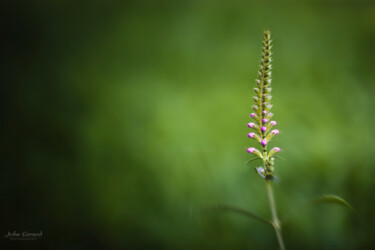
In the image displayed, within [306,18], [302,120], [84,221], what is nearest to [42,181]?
[84,221]

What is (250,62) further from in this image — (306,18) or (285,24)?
(306,18)

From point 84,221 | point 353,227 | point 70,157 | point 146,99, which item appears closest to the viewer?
point 353,227

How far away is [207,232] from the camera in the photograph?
4.44 feet

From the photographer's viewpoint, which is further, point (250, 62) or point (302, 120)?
point (250, 62)

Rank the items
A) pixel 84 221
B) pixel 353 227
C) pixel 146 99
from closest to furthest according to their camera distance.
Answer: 1. pixel 353 227
2. pixel 84 221
3. pixel 146 99

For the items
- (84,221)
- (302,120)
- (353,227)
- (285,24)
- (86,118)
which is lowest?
(353,227)

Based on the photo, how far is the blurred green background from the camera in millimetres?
1370

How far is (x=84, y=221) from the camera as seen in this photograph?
1.42 m

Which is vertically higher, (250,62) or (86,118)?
(250,62)

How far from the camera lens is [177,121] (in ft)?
5.33

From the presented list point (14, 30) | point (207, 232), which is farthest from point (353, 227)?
point (14, 30)

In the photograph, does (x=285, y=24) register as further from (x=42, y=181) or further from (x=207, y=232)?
(x=42, y=181)

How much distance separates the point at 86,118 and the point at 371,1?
166 cm

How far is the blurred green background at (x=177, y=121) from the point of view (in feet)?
4.50
